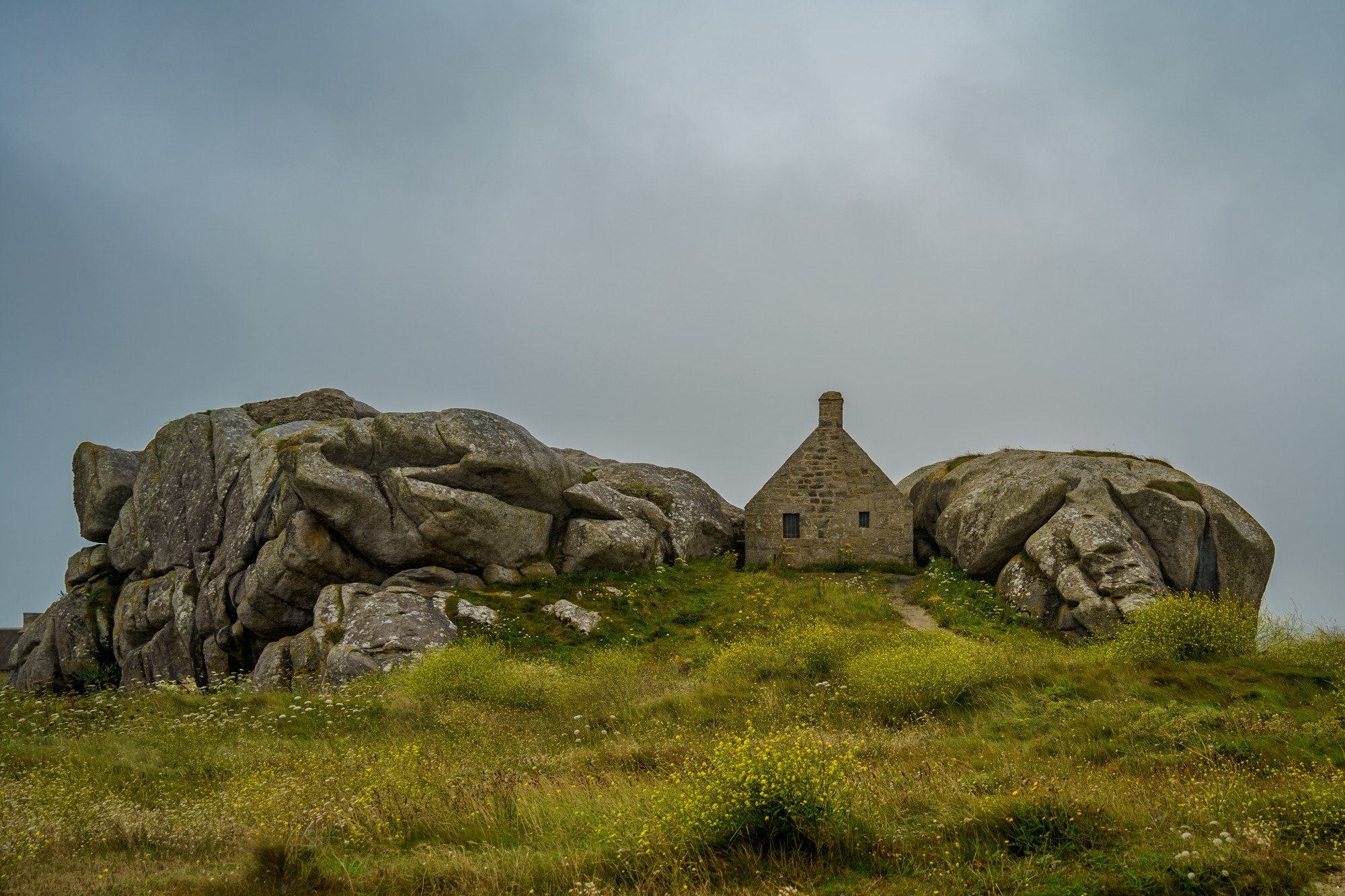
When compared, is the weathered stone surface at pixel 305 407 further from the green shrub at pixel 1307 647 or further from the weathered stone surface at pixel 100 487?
the green shrub at pixel 1307 647

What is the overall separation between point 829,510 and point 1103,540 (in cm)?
906

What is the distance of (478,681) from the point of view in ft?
45.9

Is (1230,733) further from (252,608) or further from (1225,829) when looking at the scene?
(252,608)

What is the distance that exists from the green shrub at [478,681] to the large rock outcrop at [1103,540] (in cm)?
1371

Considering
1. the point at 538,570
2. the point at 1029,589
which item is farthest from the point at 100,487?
the point at 1029,589

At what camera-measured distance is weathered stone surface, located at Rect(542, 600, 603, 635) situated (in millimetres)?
19141

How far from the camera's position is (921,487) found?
29.7m

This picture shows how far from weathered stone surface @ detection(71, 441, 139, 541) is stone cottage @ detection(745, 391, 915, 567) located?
22.5 meters

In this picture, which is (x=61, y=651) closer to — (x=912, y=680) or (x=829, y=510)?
(x=829, y=510)

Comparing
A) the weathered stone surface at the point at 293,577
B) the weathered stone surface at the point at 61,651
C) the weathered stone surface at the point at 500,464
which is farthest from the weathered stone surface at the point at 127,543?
the weathered stone surface at the point at 500,464

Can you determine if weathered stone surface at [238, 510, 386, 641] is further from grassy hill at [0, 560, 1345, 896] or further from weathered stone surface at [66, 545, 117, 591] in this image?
weathered stone surface at [66, 545, 117, 591]

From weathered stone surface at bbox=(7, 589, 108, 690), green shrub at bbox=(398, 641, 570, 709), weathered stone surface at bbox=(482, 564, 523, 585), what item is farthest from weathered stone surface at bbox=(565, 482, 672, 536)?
weathered stone surface at bbox=(7, 589, 108, 690)

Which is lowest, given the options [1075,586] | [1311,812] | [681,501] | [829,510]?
[1311,812]

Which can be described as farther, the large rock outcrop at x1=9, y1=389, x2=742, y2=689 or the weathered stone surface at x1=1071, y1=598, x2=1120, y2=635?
the large rock outcrop at x1=9, y1=389, x2=742, y2=689
